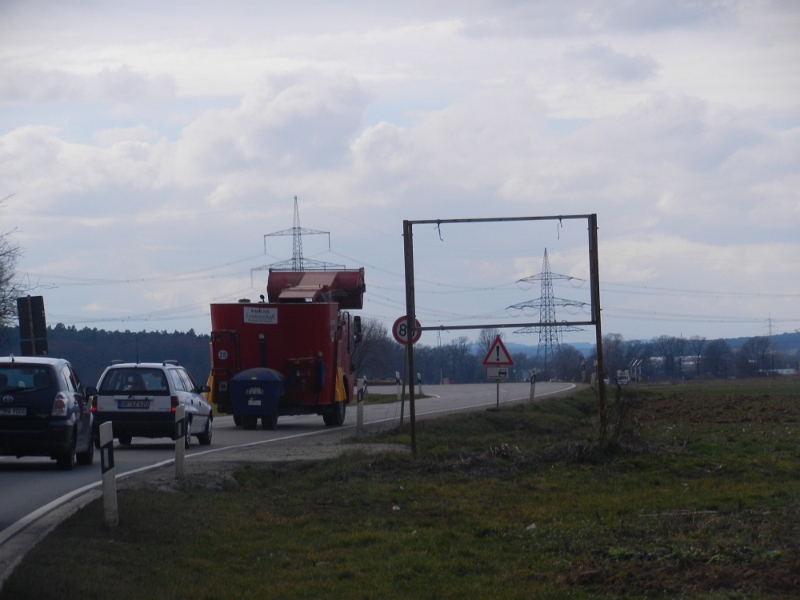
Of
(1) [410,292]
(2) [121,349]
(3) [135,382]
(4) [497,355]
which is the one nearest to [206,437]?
(3) [135,382]

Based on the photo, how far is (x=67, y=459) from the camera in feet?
50.2

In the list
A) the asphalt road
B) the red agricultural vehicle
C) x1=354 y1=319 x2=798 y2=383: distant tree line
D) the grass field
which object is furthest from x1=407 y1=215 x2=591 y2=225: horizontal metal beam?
x1=354 y1=319 x2=798 y2=383: distant tree line

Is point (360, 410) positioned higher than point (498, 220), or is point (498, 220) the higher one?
point (498, 220)

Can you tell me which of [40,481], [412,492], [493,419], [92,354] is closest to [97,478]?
[40,481]

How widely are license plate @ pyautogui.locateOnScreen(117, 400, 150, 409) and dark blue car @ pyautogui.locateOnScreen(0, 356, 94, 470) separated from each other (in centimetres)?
357

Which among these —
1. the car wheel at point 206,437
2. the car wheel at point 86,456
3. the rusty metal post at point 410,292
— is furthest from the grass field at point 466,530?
the car wheel at point 206,437

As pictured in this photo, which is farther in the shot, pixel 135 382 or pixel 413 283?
pixel 135 382

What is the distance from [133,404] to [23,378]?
4142 millimetres

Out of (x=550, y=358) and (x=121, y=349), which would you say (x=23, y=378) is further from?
(x=550, y=358)

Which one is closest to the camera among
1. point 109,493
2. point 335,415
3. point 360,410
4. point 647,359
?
point 109,493

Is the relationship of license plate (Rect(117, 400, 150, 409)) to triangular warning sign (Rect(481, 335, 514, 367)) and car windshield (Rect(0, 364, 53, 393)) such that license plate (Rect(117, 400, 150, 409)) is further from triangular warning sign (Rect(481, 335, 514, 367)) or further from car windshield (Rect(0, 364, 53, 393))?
triangular warning sign (Rect(481, 335, 514, 367))

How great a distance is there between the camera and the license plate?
62.1 feet

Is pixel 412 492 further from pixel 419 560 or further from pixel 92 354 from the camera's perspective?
pixel 92 354

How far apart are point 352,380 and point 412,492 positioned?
50.7 ft
